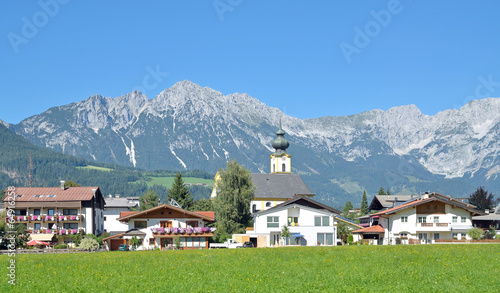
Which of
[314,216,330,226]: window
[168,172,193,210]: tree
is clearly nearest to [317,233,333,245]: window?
[314,216,330,226]: window

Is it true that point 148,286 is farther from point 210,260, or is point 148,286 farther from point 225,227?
point 225,227

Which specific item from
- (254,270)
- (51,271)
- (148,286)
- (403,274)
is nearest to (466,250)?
(403,274)

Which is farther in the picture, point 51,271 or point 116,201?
point 116,201

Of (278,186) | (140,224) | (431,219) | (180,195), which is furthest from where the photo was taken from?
(278,186)

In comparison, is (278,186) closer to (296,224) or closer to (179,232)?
(296,224)

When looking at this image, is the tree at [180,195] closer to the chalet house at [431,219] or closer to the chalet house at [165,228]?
the chalet house at [165,228]

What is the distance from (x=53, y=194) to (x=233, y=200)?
30031 millimetres

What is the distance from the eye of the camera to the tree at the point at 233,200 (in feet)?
322

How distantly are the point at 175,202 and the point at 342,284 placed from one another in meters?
77.5

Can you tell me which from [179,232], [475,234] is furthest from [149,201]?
[475,234]

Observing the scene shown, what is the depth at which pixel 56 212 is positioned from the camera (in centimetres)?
9950

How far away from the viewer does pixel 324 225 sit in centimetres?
8238

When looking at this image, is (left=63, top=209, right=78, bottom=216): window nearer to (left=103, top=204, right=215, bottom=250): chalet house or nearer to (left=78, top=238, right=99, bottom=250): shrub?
(left=103, top=204, right=215, bottom=250): chalet house

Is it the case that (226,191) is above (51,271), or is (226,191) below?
above
